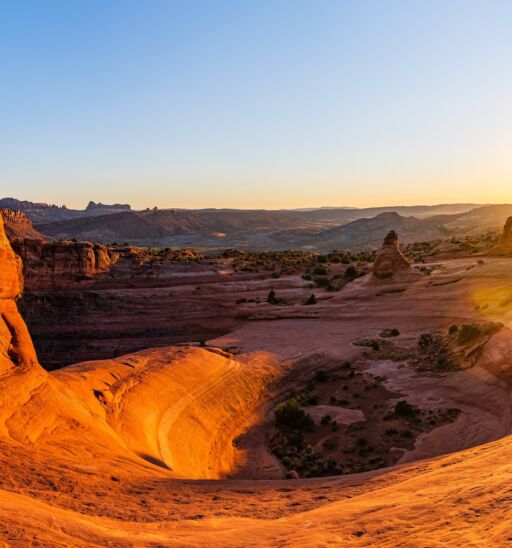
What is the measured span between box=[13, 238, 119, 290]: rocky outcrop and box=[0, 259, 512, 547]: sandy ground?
20.5 meters

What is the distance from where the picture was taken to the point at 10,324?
15516mm

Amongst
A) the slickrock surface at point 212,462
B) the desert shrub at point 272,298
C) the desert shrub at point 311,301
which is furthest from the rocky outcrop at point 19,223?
the slickrock surface at point 212,462

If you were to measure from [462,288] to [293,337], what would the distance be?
13.1 metres

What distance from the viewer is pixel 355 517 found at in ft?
28.5

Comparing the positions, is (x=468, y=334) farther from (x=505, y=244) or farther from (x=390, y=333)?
(x=505, y=244)

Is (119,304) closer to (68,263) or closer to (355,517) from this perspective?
(68,263)

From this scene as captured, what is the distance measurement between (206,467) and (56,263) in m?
30.6

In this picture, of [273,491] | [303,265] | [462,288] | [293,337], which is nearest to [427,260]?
[303,265]

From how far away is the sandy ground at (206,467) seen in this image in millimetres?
7918

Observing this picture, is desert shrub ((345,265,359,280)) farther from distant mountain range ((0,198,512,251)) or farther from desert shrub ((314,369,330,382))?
distant mountain range ((0,198,512,251))

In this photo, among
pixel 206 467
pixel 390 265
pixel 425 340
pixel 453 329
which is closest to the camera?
pixel 206 467

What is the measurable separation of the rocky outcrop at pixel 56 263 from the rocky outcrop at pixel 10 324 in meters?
28.5

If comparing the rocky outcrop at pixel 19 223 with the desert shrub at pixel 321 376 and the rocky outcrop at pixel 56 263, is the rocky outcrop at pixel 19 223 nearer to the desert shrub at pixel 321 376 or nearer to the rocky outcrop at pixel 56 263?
the rocky outcrop at pixel 56 263

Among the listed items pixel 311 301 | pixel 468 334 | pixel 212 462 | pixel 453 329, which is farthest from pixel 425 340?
pixel 212 462
